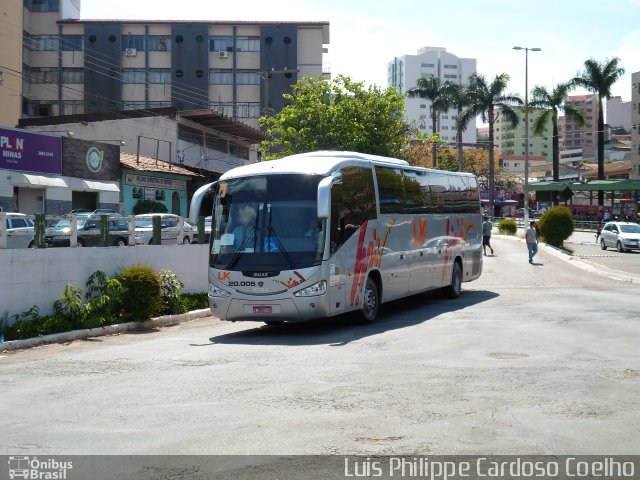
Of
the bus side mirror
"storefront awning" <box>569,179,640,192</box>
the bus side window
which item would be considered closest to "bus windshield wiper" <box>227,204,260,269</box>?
the bus side window

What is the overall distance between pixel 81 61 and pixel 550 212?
5146cm

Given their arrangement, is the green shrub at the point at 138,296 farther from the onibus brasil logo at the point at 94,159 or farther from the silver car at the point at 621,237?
the silver car at the point at 621,237

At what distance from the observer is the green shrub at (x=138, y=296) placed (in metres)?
16.7

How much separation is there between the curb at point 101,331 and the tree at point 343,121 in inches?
733

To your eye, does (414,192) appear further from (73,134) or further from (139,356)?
(73,134)

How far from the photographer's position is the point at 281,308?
14406 millimetres

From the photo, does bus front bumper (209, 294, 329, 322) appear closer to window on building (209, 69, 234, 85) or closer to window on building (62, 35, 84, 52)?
window on building (209, 69, 234, 85)

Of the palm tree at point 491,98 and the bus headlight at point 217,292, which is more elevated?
the palm tree at point 491,98

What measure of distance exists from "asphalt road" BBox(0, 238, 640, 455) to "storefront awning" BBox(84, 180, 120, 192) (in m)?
25.3

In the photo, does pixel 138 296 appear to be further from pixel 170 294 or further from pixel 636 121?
pixel 636 121

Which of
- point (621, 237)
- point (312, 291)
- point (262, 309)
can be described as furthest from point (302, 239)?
point (621, 237)

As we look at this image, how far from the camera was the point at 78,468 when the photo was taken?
616cm

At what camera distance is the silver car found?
1768 inches

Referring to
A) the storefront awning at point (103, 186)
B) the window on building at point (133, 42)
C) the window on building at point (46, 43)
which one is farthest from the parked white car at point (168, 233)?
the window on building at point (46, 43)
